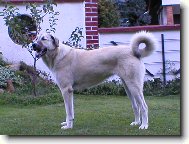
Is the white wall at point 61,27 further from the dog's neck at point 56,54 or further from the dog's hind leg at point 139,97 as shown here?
the dog's hind leg at point 139,97

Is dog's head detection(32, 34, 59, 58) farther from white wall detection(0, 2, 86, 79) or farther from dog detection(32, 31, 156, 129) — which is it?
white wall detection(0, 2, 86, 79)

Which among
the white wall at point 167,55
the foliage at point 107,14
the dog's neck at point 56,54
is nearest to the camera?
the dog's neck at point 56,54

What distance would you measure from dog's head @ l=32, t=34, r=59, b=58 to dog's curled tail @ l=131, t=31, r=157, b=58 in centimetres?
95

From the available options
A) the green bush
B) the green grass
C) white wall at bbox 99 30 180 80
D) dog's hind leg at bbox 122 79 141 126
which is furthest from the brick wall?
dog's hind leg at bbox 122 79 141 126

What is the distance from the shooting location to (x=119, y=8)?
14344mm

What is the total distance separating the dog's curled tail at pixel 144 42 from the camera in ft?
18.7

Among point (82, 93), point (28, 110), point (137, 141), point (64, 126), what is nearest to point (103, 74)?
point (64, 126)

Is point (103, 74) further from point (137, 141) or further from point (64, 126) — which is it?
point (137, 141)

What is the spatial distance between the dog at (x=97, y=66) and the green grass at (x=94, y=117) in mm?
229

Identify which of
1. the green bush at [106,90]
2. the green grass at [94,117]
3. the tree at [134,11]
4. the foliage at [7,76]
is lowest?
the green grass at [94,117]

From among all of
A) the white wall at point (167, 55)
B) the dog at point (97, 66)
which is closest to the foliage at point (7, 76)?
the white wall at point (167, 55)

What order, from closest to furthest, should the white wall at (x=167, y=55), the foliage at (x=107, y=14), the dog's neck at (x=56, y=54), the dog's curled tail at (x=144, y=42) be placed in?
the dog's curled tail at (x=144, y=42) → the dog's neck at (x=56, y=54) → the white wall at (x=167, y=55) → the foliage at (x=107, y=14)

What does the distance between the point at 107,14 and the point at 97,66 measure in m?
6.43

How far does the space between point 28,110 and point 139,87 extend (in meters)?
2.25
